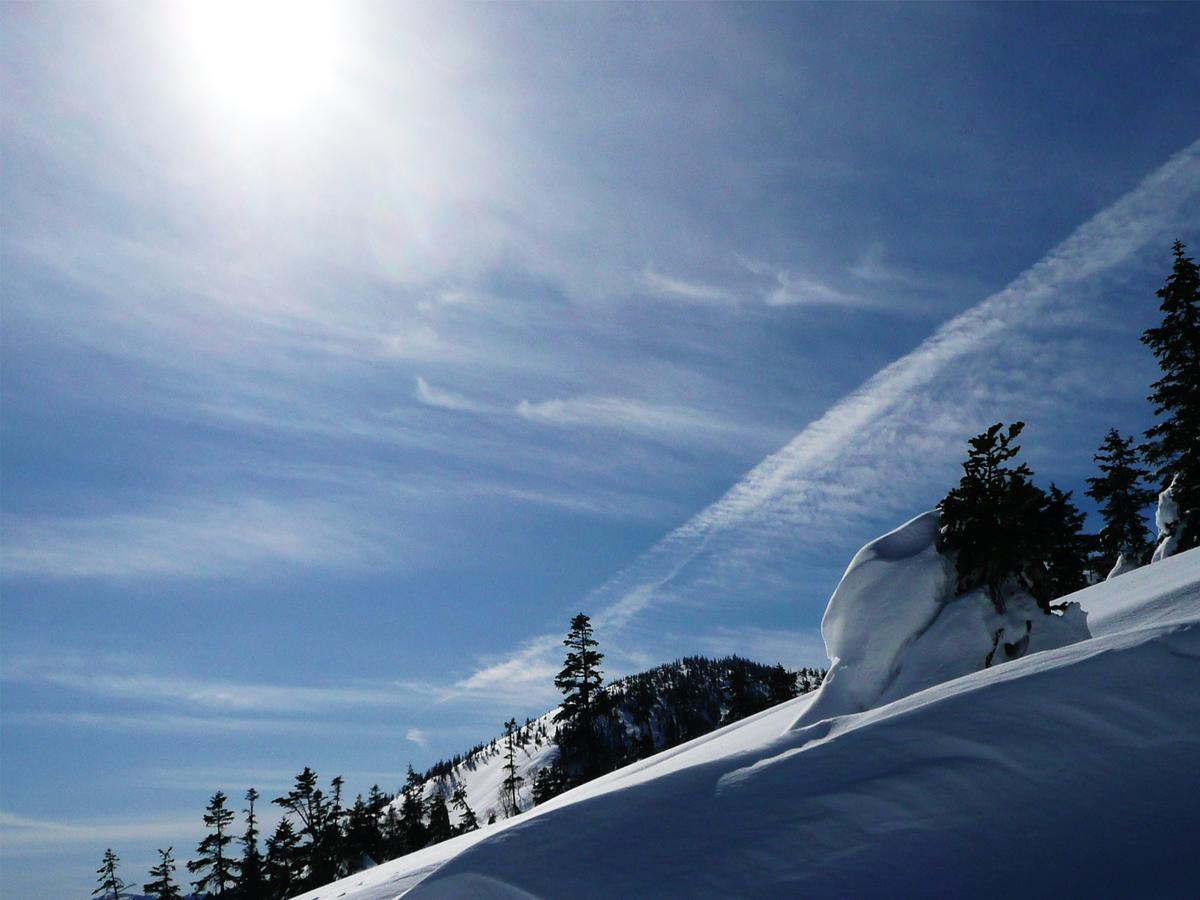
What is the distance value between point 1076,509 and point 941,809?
138 feet

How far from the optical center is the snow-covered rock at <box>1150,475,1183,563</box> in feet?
89.8

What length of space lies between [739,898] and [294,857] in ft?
187

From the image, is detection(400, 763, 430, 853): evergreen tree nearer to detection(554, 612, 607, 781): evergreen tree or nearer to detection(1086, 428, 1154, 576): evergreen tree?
detection(554, 612, 607, 781): evergreen tree

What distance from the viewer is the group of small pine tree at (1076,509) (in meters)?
Answer: 15.3

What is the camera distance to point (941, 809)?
5.26 meters

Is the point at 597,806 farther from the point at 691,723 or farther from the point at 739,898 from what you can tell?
the point at 691,723

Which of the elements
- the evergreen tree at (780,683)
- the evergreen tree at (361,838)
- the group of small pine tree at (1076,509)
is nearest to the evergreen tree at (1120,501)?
the group of small pine tree at (1076,509)

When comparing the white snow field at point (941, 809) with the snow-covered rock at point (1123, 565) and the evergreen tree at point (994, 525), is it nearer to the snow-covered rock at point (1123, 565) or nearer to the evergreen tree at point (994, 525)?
the evergreen tree at point (994, 525)

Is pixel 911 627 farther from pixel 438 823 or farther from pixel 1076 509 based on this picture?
pixel 438 823

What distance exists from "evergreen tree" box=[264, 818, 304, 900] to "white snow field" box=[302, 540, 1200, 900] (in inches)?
2159

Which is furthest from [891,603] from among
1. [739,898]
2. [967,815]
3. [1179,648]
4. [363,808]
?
[363,808]

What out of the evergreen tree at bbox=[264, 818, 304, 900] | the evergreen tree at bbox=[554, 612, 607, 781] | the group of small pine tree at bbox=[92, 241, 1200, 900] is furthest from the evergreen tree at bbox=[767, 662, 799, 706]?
the evergreen tree at bbox=[264, 818, 304, 900]

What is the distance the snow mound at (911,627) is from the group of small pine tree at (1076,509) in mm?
408

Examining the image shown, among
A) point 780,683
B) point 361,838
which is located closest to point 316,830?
point 361,838
